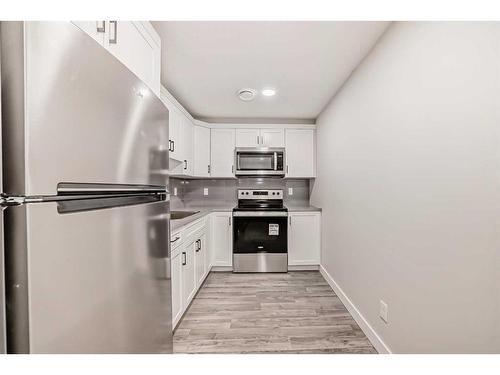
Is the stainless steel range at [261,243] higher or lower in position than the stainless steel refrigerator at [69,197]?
lower

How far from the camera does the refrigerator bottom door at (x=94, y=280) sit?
498mm

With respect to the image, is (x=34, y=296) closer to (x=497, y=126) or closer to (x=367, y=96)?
(x=497, y=126)

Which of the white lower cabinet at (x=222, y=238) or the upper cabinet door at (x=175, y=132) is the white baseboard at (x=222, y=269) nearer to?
the white lower cabinet at (x=222, y=238)

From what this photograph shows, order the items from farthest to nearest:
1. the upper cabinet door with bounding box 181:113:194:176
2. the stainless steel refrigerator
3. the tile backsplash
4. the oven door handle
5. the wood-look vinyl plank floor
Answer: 1. the tile backsplash
2. the oven door handle
3. the upper cabinet door with bounding box 181:113:194:176
4. the wood-look vinyl plank floor
5. the stainless steel refrigerator

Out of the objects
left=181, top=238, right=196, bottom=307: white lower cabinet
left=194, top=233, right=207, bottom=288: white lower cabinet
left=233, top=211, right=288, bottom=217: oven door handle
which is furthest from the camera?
left=233, top=211, right=288, bottom=217: oven door handle

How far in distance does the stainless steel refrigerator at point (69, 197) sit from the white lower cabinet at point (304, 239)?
269 centimetres

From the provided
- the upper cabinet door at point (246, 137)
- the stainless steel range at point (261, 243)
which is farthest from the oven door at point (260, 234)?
the upper cabinet door at point (246, 137)

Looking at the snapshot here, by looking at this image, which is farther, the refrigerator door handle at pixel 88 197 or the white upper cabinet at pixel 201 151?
the white upper cabinet at pixel 201 151

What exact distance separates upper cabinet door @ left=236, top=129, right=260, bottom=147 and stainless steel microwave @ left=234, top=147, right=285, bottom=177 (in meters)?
0.16

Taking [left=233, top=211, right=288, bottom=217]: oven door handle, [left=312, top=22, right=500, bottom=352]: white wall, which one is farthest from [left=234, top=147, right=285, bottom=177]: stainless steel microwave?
[left=312, top=22, right=500, bottom=352]: white wall

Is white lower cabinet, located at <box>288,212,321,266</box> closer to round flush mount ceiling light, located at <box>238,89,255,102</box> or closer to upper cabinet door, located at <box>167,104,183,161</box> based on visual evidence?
round flush mount ceiling light, located at <box>238,89,255,102</box>

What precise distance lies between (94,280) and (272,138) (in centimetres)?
325

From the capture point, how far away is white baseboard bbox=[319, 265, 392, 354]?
64.3 inches
